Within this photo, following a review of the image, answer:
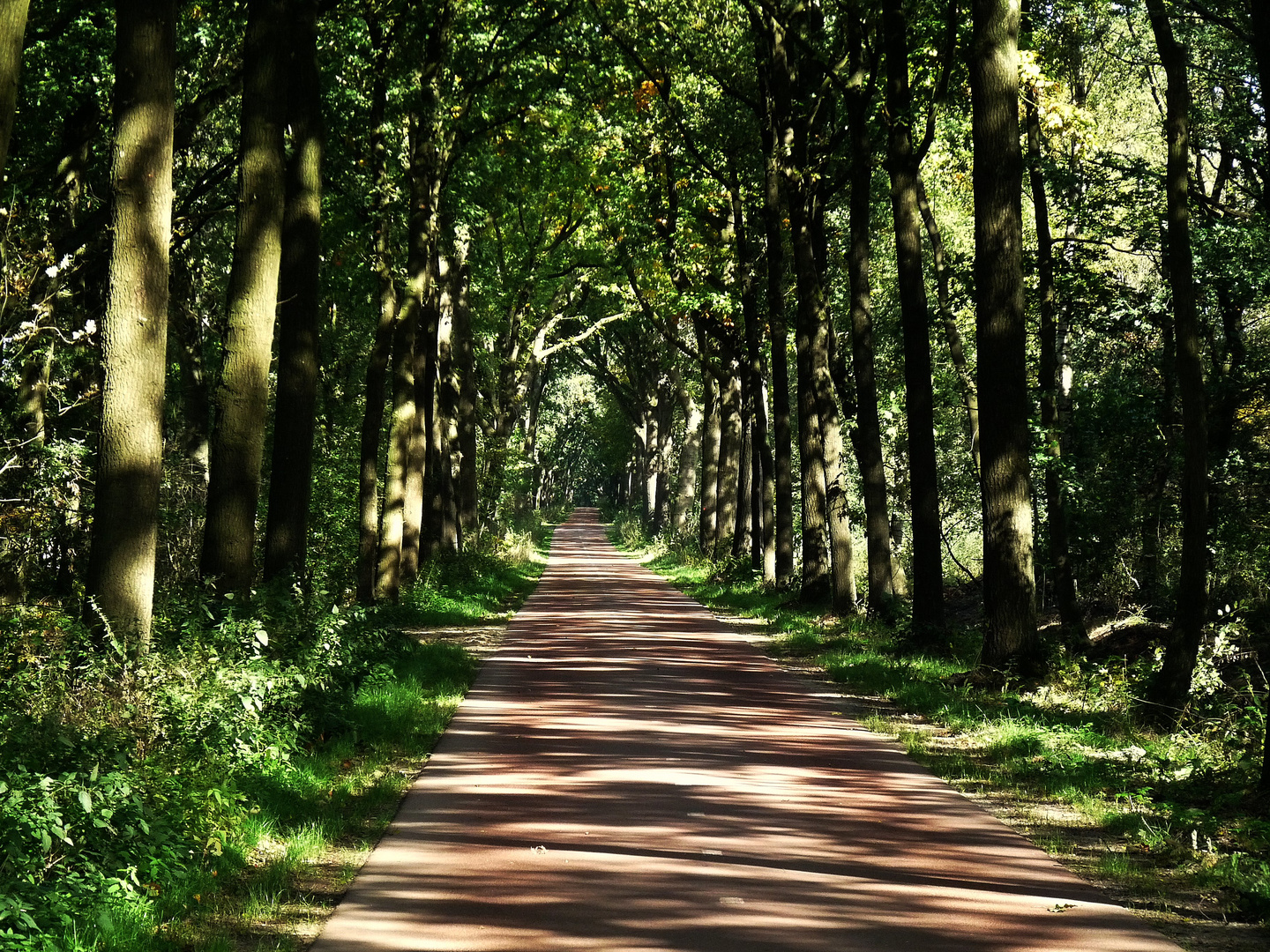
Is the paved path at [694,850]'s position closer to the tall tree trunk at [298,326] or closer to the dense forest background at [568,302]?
the dense forest background at [568,302]

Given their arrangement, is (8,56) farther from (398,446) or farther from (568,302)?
(568,302)

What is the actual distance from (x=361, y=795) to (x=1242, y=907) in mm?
5429

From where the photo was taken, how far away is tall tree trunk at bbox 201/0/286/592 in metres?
11.8

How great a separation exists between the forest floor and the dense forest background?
2.47 ft

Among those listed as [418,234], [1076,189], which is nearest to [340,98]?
[418,234]

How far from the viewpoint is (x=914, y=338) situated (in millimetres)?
18312

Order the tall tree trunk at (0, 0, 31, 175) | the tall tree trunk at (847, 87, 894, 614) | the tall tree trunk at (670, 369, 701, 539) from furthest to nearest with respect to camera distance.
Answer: the tall tree trunk at (670, 369, 701, 539), the tall tree trunk at (847, 87, 894, 614), the tall tree trunk at (0, 0, 31, 175)

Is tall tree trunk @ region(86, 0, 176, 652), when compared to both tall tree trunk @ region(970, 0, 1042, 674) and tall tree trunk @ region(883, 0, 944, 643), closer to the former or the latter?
tall tree trunk @ region(970, 0, 1042, 674)

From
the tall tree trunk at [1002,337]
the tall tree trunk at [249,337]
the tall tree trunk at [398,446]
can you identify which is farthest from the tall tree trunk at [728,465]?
the tall tree trunk at [249,337]

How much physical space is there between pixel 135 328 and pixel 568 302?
35054 mm

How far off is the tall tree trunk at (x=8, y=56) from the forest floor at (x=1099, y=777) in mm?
6950

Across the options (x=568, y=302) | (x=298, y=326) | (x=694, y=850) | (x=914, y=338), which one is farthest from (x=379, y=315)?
(x=568, y=302)

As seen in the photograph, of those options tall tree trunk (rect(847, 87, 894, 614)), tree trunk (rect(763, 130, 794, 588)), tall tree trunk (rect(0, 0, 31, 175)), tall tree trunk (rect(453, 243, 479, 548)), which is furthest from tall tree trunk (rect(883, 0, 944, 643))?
tall tree trunk (rect(453, 243, 479, 548))

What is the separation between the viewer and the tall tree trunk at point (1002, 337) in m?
14.3
